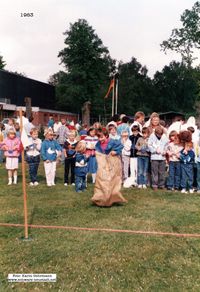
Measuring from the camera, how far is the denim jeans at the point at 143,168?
10875mm

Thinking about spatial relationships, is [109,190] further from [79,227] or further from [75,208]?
[79,227]

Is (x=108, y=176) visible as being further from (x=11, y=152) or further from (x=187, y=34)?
(x=187, y=34)

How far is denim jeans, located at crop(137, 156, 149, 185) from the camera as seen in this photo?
10.9 m

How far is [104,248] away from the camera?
5664mm

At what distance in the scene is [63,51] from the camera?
6431 cm

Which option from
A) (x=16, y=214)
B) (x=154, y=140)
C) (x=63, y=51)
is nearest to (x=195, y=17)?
(x=63, y=51)

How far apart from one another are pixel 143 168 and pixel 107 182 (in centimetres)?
280

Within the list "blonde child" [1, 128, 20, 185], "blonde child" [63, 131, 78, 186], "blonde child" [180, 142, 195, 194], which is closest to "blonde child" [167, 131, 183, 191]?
"blonde child" [180, 142, 195, 194]

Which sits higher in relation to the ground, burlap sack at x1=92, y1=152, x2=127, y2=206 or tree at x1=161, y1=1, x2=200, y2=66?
tree at x1=161, y1=1, x2=200, y2=66

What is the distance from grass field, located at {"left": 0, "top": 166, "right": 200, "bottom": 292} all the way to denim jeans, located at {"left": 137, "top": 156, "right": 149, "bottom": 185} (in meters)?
2.03

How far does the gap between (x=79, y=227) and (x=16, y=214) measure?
1529mm

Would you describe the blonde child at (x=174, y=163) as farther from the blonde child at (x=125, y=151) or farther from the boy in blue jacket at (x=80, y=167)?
the boy in blue jacket at (x=80, y=167)

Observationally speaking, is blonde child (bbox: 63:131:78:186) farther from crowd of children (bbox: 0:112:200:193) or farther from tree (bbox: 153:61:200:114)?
tree (bbox: 153:61:200:114)

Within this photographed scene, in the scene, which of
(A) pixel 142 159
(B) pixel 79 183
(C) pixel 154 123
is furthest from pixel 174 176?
(B) pixel 79 183
